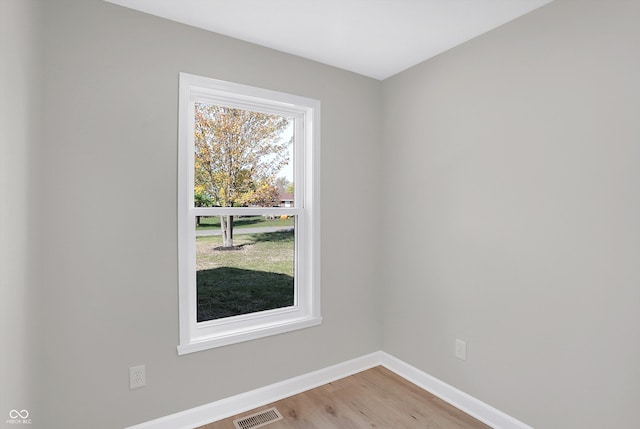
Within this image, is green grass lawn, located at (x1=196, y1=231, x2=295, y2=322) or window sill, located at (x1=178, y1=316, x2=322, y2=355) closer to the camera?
window sill, located at (x1=178, y1=316, x2=322, y2=355)

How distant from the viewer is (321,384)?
2596 mm

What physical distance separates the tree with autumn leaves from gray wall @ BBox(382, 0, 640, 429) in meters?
1.09

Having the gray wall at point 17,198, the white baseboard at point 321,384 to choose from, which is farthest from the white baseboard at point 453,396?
the gray wall at point 17,198

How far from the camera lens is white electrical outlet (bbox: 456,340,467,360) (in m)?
2.29

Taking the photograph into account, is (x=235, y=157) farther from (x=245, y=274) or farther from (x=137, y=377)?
(x=137, y=377)

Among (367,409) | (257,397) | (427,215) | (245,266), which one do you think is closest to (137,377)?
(257,397)

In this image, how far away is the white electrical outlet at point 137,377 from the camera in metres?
1.92

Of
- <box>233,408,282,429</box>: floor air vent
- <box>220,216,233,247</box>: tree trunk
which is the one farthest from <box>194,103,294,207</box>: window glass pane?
<box>233,408,282,429</box>: floor air vent

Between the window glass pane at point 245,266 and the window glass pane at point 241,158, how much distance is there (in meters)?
0.16

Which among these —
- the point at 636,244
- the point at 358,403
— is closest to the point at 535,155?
the point at 636,244

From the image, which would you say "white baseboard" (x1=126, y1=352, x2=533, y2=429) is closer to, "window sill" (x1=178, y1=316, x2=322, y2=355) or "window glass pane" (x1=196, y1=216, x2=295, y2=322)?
"window sill" (x1=178, y1=316, x2=322, y2=355)

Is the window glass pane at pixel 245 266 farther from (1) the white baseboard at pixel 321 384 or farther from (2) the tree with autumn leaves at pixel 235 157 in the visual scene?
(1) the white baseboard at pixel 321 384

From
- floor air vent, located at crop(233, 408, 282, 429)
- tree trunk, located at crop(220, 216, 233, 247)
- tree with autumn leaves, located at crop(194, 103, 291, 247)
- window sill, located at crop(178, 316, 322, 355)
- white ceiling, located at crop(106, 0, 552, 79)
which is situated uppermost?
white ceiling, located at crop(106, 0, 552, 79)

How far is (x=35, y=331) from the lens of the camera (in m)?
1.63
